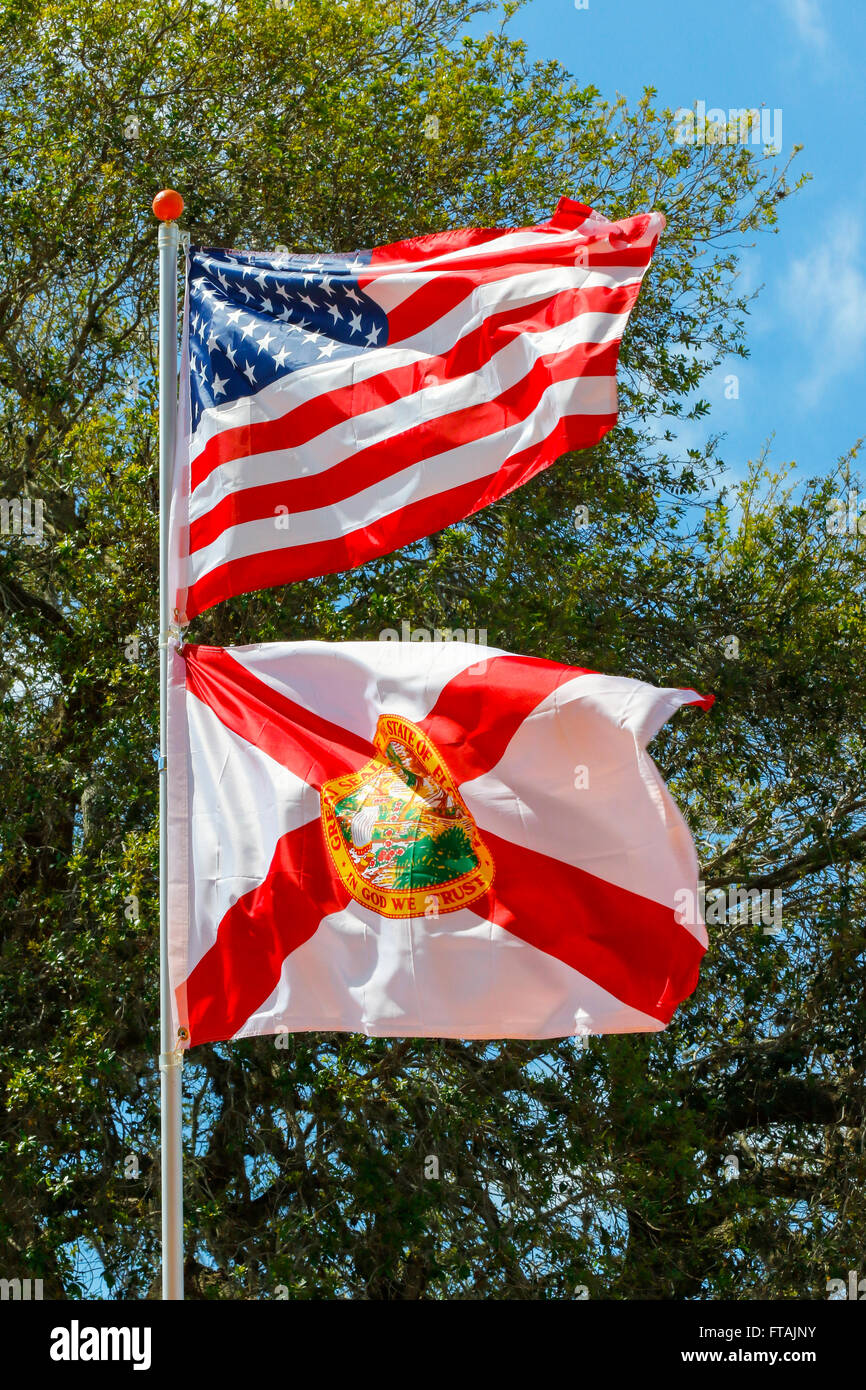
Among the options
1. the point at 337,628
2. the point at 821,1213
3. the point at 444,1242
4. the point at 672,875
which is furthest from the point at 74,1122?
the point at 672,875

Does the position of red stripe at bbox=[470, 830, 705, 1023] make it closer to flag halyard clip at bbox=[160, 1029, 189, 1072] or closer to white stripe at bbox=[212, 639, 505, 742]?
white stripe at bbox=[212, 639, 505, 742]

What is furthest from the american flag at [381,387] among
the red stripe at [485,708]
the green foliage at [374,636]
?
the green foliage at [374,636]

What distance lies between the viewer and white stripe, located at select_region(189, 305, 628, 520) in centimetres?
560

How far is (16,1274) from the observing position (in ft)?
30.3

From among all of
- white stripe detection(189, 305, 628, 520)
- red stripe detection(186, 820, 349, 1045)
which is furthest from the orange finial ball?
red stripe detection(186, 820, 349, 1045)

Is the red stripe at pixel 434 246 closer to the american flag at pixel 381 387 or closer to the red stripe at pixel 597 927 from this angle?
the american flag at pixel 381 387

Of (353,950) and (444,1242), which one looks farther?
(444,1242)

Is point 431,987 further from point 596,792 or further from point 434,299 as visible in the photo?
point 434,299

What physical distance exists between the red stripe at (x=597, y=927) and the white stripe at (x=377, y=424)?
5.28 ft

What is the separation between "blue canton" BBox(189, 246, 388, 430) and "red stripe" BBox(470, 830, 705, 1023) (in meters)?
2.02

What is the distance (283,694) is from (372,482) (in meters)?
0.85

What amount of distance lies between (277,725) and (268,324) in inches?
61.6
